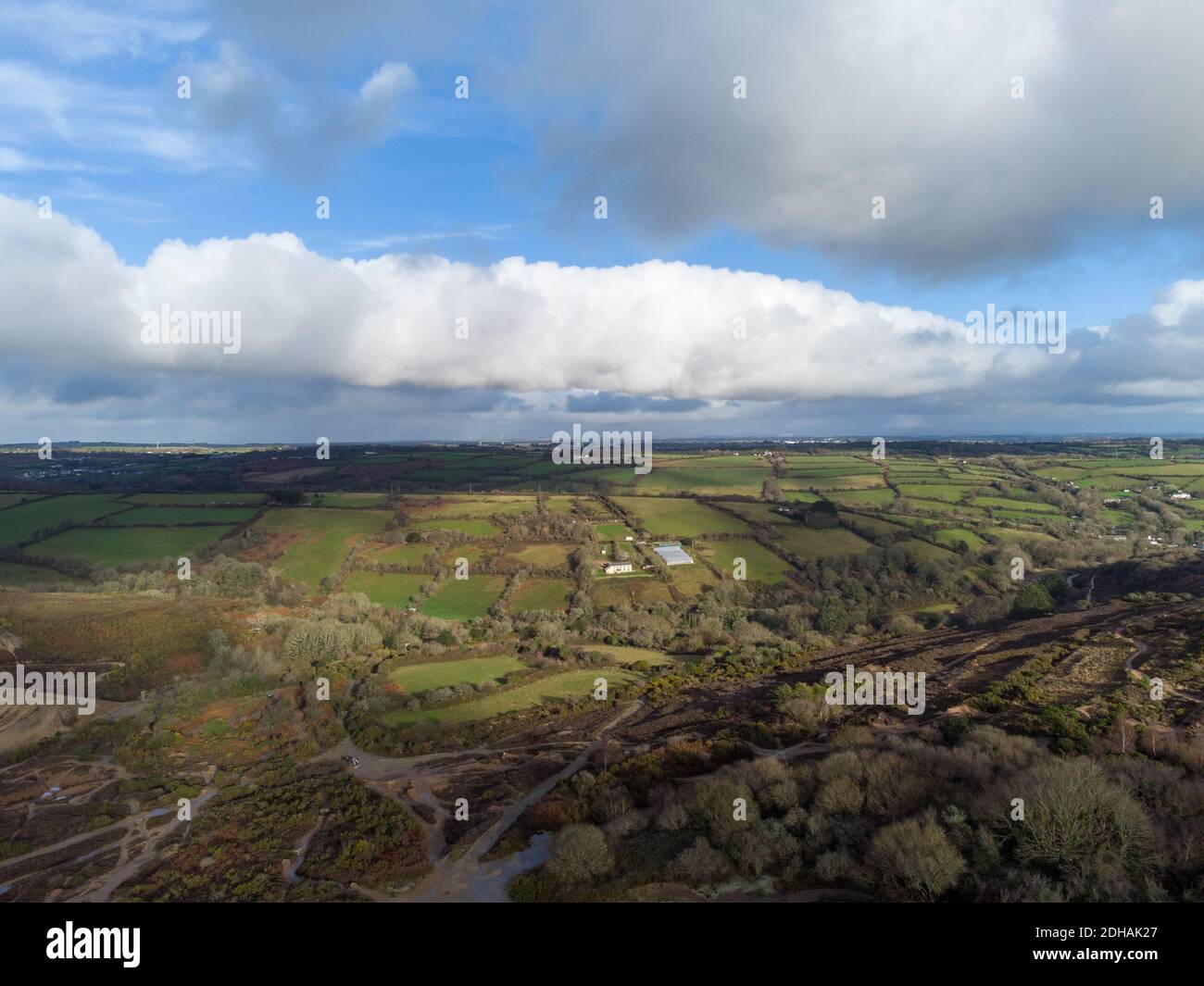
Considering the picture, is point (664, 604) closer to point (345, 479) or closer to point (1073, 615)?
point (1073, 615)

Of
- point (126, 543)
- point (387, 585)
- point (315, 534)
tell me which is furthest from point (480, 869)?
point (126, 543)

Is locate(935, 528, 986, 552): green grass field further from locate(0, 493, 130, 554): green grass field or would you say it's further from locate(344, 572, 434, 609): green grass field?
locate(0, 493, 130, 554): green grass field

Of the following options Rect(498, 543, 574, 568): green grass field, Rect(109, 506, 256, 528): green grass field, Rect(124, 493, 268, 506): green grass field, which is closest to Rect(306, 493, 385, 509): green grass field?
Rect(124, 493, 268, 506): green grass field

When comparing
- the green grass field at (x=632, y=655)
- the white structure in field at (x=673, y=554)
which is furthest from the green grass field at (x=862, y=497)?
the green grass field at (x=632, y=655)

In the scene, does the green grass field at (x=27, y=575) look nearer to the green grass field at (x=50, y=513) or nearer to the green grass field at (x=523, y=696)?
the green grass field at (x=50, y=513)

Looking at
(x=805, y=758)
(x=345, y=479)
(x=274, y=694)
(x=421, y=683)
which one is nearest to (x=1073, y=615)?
(x=805, y=758)

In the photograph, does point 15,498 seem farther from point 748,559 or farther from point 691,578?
point 748,559
